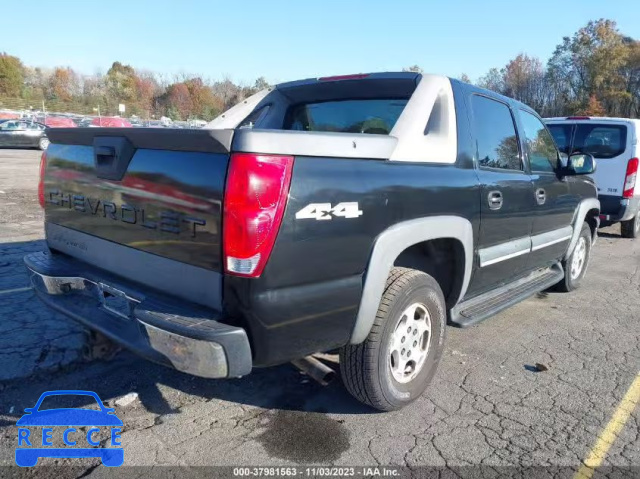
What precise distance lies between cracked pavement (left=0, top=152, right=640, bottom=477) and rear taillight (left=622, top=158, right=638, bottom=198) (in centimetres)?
515

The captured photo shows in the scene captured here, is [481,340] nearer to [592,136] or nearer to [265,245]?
[265,245]

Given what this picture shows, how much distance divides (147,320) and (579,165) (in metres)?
4.16

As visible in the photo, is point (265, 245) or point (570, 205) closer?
point (265, 245)

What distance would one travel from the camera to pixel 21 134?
2366 centimetres

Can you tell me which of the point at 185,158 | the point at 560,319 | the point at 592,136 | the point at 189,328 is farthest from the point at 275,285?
the point at 592,136

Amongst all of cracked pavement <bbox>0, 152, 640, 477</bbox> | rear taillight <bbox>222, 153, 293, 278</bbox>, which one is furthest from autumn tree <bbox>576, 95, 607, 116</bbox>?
rear taillight <bbox>222, 153, 293, 278</bbox>

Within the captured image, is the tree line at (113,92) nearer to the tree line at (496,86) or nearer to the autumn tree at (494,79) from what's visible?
the tree line at (496,86)

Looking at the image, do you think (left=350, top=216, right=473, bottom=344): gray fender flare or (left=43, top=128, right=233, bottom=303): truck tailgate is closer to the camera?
(left=43, top=128, right=233, bottom=303): truck tailgate

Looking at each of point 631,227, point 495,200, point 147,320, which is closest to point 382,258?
point 147,320

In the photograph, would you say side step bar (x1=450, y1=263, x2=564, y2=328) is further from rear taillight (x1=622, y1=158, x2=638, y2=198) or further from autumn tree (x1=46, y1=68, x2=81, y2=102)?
autumn tree (x1=46, y1=68, x2=81, y2=102)

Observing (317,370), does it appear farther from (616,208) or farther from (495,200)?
(616,208)

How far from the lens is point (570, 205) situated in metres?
4.92

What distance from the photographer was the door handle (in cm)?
349

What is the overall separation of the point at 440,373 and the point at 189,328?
209 centimetres
